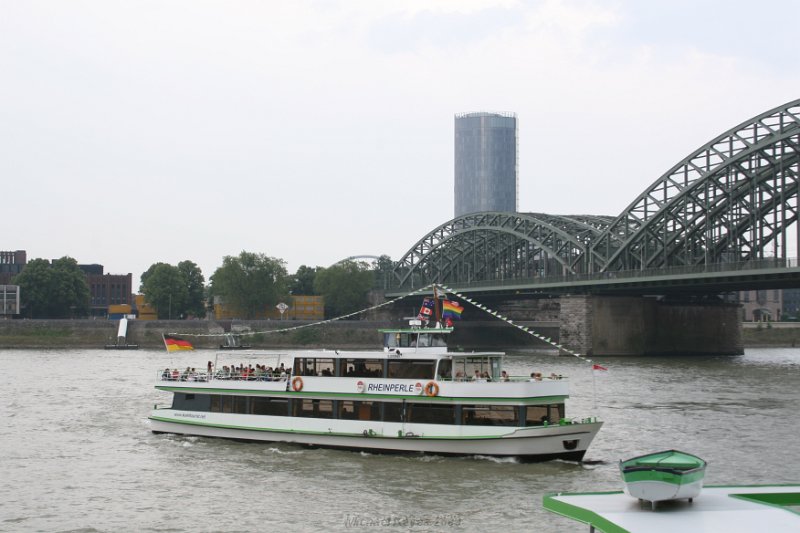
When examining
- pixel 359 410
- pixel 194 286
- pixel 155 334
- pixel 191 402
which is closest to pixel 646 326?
pixel 155 334

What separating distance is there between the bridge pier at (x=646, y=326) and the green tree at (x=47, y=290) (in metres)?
81.7

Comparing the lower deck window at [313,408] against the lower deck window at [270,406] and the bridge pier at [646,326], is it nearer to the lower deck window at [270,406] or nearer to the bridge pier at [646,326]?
the lower deck window at [270,406]

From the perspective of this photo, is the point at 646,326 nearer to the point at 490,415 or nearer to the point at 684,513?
the point at 490,415

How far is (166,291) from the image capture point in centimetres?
14950

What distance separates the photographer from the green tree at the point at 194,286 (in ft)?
529

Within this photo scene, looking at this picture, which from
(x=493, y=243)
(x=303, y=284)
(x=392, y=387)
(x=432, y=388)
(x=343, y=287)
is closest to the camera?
(x=432, y=388)

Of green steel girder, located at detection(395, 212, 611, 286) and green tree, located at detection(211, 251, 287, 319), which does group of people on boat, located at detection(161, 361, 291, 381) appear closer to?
green steel girder, located at detection(395, 212, 611, 286)

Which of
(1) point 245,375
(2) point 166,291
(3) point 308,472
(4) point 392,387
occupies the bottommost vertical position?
(3) point 308,472

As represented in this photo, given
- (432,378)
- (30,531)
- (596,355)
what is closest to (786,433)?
(432,378)

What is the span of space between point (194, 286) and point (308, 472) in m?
138

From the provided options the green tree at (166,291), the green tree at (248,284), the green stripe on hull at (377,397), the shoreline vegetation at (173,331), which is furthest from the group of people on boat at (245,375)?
the green tree at (166,291)

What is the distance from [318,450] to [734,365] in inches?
2276

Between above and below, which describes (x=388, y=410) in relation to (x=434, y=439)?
above

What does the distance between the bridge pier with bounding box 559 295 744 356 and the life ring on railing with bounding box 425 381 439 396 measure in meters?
65.9
